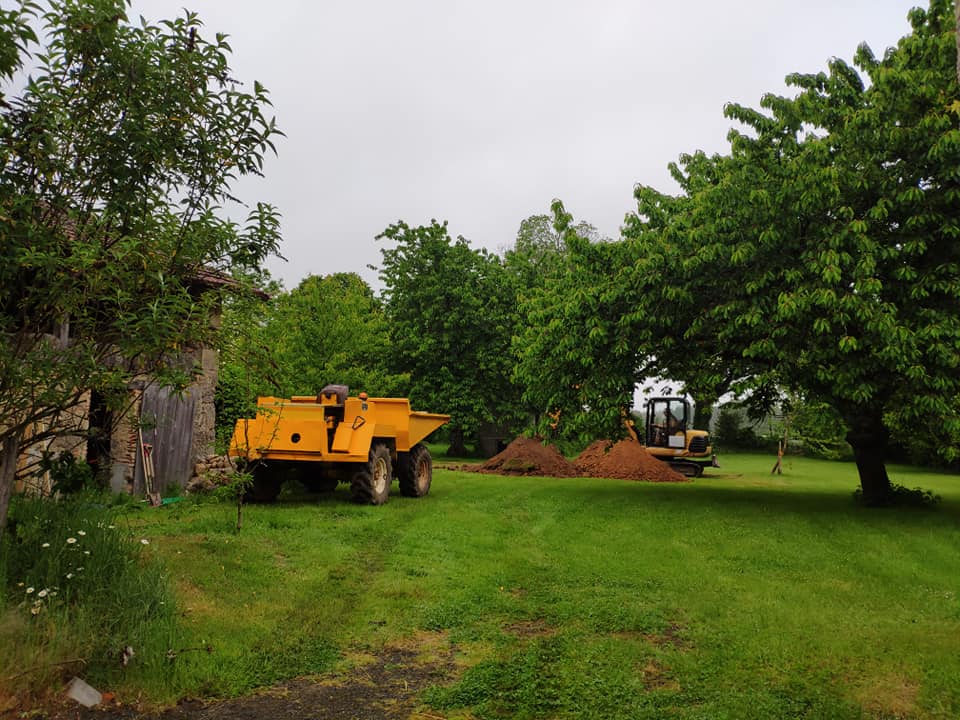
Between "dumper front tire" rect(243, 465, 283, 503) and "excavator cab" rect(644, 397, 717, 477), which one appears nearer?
"dumper front tire" rect(243, 465, 283, 503)

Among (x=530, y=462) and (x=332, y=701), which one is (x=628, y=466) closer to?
(x=530, y=462)

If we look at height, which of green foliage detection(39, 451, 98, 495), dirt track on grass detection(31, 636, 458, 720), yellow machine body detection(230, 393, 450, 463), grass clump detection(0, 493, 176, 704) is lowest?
dirt track on grass detection(31, 636, 458, 720)

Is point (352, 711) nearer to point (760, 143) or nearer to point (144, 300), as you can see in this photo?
point (144, 300)

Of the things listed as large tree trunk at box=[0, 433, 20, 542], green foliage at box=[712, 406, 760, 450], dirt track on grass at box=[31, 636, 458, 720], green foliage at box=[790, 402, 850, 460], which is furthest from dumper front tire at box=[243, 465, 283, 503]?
green foliage at box=[712, 406, 760, 450]

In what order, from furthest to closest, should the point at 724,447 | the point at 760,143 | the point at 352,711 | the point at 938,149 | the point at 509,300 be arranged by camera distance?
the point at 724,447 < the point at 509,300 < the point at 760,143 < the point at 938,149 < the point at 352,711

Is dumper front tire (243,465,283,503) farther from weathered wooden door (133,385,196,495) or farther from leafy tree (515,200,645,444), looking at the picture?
leafy tree (515,200,645,444)

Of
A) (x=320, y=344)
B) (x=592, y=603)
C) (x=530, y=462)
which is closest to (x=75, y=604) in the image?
(x=592, y=603)

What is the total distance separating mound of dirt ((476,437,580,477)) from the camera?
953 inches

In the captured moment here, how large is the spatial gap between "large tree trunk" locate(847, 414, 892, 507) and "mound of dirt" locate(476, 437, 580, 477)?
10072 millimetres

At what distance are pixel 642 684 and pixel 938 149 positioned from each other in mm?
10230

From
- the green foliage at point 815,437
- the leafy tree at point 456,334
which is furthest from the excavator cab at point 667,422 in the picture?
the leafy tree at point 456,334

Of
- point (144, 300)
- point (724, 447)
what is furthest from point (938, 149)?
point (724, 447)

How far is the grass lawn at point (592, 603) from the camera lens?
17.5ft

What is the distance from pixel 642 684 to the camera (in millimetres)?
5434
